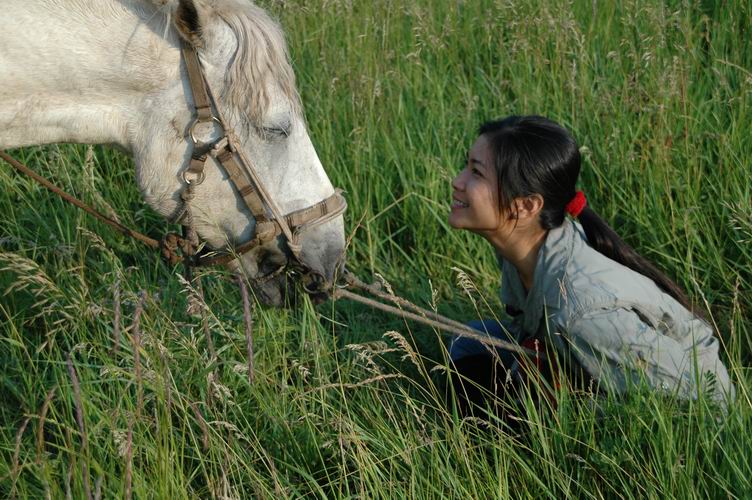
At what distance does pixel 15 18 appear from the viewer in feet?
7.74

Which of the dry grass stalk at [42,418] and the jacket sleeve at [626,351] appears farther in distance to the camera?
the jacket sleeve at [626,351]

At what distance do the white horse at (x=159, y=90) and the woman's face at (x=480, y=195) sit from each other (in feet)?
1.47

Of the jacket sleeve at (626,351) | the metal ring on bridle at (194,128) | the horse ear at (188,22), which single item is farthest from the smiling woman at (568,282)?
the horse ear at (188,22)

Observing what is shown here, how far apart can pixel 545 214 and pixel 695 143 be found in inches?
58.5

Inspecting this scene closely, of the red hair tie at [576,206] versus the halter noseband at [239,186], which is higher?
the halter noseband at [239,186]

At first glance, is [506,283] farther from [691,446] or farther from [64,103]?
[64,103]

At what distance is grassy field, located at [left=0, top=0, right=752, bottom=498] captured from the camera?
215 centimetres

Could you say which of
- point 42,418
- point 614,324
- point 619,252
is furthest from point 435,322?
point 42,418

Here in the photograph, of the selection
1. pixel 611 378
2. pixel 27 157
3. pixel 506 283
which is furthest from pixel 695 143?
pixel 27 157

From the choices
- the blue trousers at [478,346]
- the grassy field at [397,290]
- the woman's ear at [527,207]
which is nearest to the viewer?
the grassy field at [397,290]

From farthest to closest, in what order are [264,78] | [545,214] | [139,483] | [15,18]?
[545,214], [264,78], [15,18], [139,483]

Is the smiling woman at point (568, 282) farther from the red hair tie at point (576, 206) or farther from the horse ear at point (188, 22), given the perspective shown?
the horse ear at point (188, 22)

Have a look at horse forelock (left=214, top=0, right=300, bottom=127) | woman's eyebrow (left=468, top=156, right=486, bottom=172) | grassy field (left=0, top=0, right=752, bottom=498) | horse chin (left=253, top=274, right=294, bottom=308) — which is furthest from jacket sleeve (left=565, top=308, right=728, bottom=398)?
horse forelock (left=214, top=0, right=300, bottom=127)

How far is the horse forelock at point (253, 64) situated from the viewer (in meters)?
2.48
